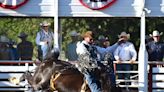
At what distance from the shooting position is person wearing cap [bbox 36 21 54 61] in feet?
46.8

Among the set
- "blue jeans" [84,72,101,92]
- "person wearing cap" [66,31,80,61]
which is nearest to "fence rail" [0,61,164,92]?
"person wearing cap" [66,31,80,61]

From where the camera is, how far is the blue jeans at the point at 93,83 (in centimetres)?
1058

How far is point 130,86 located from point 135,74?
0.41m

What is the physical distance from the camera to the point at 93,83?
1065 centimetres

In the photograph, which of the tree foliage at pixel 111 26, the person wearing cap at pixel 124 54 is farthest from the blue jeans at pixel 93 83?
the tree foliage at pixel 111 26

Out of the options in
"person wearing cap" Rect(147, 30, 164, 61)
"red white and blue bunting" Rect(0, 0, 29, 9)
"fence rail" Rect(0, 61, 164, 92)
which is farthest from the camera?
"red white and blue bunting" Rect(0, 0, 29, 9)

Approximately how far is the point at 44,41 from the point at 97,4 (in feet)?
5.71

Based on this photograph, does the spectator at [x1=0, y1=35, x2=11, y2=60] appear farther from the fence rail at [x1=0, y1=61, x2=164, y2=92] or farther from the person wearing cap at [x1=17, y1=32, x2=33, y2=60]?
the fence rail at [x1=0, y1=61, x2=164, y2=92]

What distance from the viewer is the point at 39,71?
40.1 ft

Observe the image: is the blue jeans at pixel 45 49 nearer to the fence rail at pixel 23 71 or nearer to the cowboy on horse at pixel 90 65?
the fence rail at pixel 23 71

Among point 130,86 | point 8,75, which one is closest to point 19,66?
point 8,75

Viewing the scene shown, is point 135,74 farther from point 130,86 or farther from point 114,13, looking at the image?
point 114,13

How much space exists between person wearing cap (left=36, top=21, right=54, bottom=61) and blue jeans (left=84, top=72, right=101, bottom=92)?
357 cm

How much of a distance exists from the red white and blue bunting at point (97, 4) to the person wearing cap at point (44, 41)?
3.86ft
